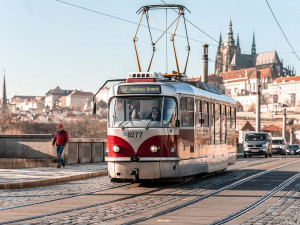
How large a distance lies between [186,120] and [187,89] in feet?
2.79

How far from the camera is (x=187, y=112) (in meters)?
16.0

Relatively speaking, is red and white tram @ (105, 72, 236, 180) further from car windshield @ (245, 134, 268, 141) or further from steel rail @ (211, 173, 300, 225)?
car windshield @ (245, 134, 268, 141)

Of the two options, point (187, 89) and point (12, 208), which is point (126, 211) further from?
point (187, 89)

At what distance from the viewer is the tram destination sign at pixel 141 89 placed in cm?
1505

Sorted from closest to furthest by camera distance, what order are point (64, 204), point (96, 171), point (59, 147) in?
point (64, 204), point (96, 171), point (59, 147)

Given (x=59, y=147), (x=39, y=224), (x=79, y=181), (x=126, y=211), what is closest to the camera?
(x=39, y=224)

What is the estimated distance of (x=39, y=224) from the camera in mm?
8664

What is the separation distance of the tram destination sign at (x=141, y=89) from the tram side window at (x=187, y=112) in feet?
3.02

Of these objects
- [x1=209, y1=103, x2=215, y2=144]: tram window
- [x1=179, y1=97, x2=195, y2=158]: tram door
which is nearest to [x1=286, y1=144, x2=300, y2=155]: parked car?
[x1=209, y1=103, x2=215, y2=144]: tram window

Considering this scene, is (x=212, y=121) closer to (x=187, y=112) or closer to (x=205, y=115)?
(x=205, y=115)

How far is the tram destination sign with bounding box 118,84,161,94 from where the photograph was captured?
49.4ft

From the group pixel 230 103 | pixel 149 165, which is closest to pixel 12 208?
pixel 149 165

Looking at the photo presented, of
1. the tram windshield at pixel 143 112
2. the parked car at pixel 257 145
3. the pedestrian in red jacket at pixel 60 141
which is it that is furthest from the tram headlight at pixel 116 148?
the parked car at pixel 257 145

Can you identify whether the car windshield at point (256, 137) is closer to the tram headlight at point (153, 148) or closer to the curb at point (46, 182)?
the curb at point (46, 182)
